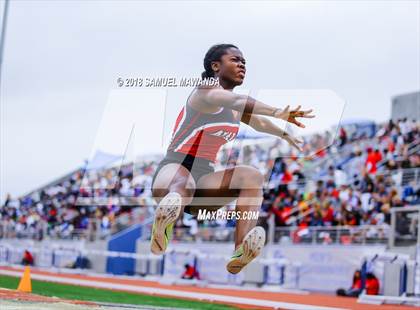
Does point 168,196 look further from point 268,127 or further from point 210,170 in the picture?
point 268,127

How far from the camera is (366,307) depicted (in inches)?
517

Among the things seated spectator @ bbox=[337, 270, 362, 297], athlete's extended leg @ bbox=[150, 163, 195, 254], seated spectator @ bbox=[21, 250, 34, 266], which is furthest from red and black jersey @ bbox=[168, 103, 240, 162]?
seated spectator @ bbox=[21, 250, 34, 266]

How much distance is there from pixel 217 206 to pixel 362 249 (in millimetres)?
10195

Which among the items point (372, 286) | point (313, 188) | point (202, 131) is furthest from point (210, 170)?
point (313, 188)

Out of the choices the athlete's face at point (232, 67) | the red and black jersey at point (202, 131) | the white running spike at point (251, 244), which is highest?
the athlete's face at point (232, 67)

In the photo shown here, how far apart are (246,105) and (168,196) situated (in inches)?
34.5

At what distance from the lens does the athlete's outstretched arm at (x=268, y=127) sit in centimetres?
618

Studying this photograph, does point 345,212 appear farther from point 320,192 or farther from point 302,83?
point 302,83

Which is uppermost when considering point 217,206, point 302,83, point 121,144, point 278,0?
point 278,0

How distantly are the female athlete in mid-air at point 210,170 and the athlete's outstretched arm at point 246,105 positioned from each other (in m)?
0.01

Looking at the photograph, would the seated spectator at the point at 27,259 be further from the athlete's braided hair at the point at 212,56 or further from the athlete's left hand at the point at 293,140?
the athlete's left hand at the point at 293,140

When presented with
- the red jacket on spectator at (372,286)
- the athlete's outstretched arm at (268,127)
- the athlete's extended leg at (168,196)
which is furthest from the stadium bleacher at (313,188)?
the athlete's extended leg at (168,196)

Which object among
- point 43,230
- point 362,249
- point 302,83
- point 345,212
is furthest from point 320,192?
point 43,230

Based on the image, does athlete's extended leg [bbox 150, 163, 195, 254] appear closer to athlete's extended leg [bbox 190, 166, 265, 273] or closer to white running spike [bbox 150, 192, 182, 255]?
white running spike [bbox 150, 192, 182, 255]
